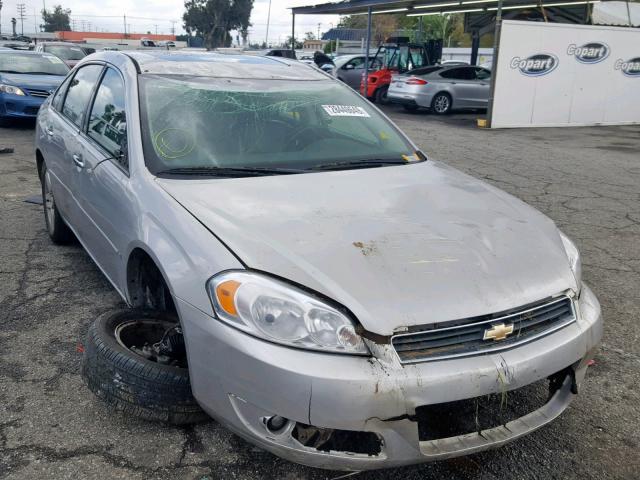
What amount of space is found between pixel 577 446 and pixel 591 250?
2.94 meters

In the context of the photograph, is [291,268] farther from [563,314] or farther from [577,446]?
[577,446]

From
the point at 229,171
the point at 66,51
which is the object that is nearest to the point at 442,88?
the point at 66,51

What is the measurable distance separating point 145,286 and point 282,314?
1129mm

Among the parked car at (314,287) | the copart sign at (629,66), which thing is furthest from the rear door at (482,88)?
the parked car at (314,287)

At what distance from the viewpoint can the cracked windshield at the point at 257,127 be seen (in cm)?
304

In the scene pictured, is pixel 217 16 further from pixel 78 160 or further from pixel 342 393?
pixel 342 393

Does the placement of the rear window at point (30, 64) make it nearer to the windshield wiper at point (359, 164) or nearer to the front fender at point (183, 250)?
the windshield wiper at point (359, 164)

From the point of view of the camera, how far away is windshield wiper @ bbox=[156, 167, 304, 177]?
9.37ft

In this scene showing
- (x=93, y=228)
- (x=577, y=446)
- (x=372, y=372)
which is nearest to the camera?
(x=372, y=372)

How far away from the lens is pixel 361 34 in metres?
59.0

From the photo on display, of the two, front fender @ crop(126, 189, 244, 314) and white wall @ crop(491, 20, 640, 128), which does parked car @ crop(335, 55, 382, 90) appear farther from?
front fender @ crop(126, 189, 244, 314)

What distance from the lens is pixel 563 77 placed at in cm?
1447

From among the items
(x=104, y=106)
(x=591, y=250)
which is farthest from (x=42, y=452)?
(x=591, y=250)

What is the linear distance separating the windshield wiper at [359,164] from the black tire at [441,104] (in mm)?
13955
